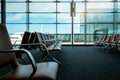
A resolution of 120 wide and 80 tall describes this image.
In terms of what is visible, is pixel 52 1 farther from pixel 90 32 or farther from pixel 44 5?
pixel 90 32

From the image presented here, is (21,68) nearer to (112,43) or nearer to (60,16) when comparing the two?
(112,43)

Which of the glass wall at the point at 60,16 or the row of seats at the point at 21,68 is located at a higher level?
the glass wall at the point at 60,16

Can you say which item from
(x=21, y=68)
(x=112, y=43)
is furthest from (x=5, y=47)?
(x=112, y=43)

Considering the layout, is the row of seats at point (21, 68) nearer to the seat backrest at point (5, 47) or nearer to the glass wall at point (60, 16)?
the seat backrest at point (5, 47)

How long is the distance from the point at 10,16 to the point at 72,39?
4026 millimetres

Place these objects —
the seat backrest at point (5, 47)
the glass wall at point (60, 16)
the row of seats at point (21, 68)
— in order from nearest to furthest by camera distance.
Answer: the row of seats at point (21, 68), the seat backrest at point (5, 47), the glass wall at point (60, 16)

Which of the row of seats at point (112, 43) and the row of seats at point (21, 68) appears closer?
the row of seats at point (21, 68)

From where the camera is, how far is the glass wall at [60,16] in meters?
14.0

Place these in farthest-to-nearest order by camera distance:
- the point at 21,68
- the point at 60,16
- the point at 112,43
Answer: the point at 60,16
the point at 112,43
the point at 21,68

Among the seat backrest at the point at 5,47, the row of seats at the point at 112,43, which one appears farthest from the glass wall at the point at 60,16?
the seat backrest at the point at 5,47

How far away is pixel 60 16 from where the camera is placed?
14094 millimetres

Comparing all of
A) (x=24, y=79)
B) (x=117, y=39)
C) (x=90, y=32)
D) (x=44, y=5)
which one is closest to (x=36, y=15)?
(x=44, y=5)

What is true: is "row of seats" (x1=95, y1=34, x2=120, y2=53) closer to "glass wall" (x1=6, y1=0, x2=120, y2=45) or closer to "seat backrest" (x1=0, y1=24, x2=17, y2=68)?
"glass wall" (x1=6, y1=0, x2=120, y2=45)

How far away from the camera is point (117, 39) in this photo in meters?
9.38
